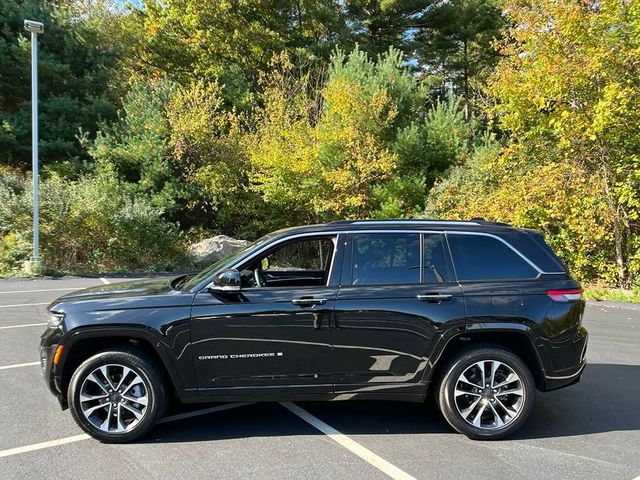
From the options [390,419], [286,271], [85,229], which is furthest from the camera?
[85,229]

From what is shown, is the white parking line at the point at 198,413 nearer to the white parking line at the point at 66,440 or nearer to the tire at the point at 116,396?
the white parking line at the point at 66,440

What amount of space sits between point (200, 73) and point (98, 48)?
195 inches

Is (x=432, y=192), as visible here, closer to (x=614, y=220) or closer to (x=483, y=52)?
(x=614, y=220)

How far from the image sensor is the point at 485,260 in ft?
Result: 14.1

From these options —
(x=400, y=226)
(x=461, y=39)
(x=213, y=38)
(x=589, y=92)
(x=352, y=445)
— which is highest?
(x=461, y=39)

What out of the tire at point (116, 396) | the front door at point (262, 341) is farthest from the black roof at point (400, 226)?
the tire at point (116, 396)

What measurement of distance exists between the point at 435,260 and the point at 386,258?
1.38ft

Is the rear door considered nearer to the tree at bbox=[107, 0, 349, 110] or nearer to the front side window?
the front side window

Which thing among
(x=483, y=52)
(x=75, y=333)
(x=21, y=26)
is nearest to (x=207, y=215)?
(x=21, y=26)

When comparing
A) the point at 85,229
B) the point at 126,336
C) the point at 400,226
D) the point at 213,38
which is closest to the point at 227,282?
the point at 126,336

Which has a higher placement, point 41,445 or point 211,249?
point 211,249

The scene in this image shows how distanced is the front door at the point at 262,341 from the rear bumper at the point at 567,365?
187 cm

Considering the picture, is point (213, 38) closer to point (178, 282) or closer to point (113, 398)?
point (178, 282)

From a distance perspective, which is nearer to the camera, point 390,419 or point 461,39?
point 390,419
